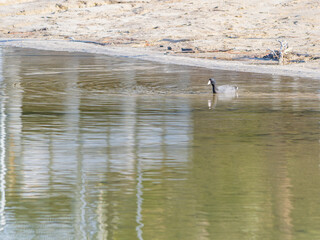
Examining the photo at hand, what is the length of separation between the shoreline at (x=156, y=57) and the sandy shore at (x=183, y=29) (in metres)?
0.03

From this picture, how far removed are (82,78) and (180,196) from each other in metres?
13.6

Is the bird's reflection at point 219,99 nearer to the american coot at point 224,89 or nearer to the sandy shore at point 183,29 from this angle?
the american coot at point 224,89

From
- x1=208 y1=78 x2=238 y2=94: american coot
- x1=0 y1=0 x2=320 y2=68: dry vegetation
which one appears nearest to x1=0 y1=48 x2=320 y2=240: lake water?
x1=208 y1=78 x2=238 y2=94: american coot

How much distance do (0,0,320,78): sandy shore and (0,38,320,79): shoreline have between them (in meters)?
0.03

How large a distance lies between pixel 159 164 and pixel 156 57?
19.8 meters

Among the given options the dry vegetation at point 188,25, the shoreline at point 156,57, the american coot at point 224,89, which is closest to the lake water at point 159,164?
the american coot at point 224,89

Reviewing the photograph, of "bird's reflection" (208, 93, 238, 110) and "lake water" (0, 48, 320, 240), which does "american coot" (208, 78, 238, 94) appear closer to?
"bird's reflection" (208, 93, 238, 110)

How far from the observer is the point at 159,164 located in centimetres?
836

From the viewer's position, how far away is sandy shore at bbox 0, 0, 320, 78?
2758cm

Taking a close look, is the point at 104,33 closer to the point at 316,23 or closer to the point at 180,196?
the point at 316,23

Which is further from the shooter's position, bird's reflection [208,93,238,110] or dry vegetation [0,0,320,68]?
dry vegetation [0,0,320,68]

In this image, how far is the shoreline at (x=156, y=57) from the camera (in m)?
22.1

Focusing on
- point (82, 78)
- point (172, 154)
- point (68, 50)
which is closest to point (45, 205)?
point (172, 154)

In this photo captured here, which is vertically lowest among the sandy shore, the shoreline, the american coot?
the american coot
